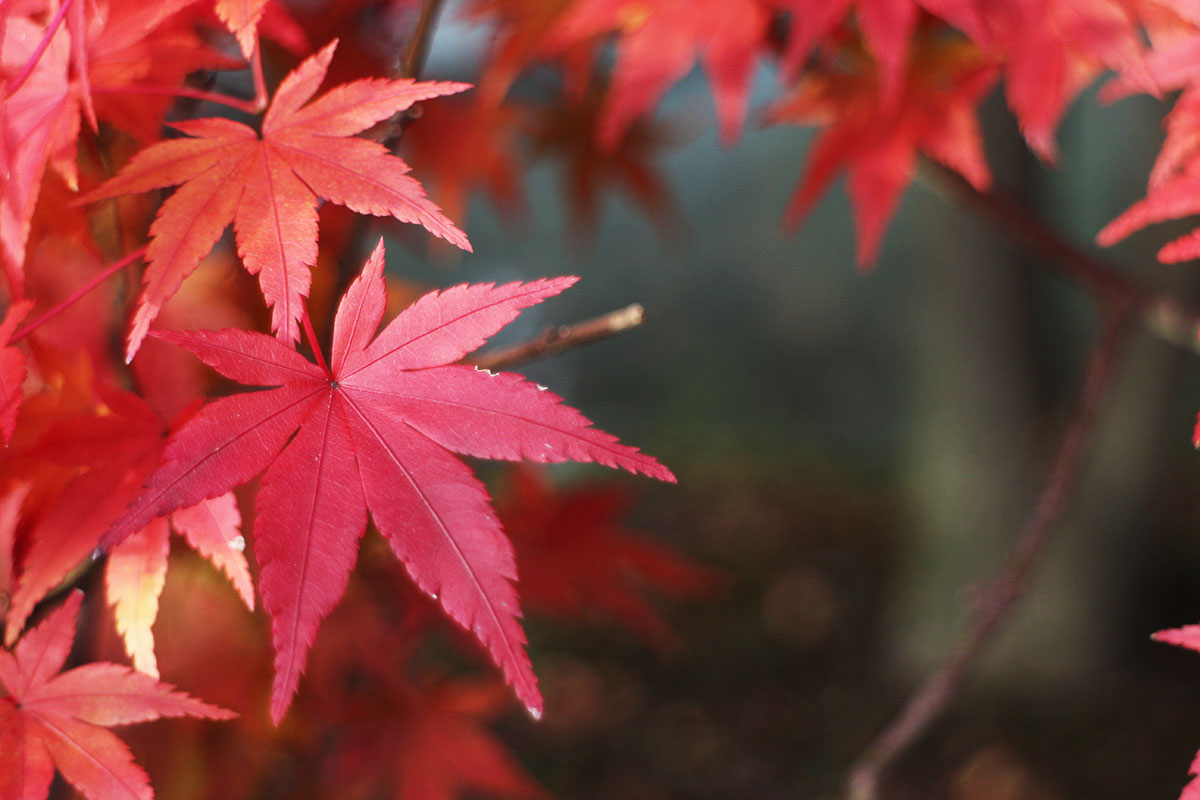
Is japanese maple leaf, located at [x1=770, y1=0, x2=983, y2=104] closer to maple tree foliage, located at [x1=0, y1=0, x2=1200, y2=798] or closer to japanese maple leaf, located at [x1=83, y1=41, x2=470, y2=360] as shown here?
maple tree foliage, located at [x1=0, y1=0, x2=1200, y2=798]

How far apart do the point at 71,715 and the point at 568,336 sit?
0.36m

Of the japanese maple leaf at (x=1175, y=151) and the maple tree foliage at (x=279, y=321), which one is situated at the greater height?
the japanese maple leaf at (x=1175, y=151)

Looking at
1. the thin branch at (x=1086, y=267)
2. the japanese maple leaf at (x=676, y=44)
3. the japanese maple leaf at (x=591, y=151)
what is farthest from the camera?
the japanese maple leaf at (x=591, y=151)

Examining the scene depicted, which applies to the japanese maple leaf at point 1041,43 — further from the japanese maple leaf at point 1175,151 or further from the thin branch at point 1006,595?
the thin branch at point 1006,595

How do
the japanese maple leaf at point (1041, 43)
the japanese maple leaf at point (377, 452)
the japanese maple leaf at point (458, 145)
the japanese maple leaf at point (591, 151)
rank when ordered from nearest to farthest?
the japanese maple leaf at point (377, 452) → the japanese maple leaf at point (1041, 43) → the japanese maple leaf at point (458, 145) → the japanese maple leaf at point (591, 151)

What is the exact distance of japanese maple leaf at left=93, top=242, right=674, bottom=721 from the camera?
38 centimetres

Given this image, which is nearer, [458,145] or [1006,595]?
[1006,595]

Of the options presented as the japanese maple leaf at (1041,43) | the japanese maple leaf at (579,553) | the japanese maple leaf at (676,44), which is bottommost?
the japanese maple leaf at (579,553)

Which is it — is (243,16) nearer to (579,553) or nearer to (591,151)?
(579,553)

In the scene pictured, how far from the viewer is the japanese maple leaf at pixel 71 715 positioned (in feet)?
1.36

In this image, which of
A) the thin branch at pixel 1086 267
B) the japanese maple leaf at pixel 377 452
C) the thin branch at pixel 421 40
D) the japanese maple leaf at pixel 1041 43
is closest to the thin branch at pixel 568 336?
the japanese maple leaf at pixel 377 452

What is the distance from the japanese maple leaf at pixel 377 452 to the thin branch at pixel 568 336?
0.40ft

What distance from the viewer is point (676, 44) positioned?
855 mm

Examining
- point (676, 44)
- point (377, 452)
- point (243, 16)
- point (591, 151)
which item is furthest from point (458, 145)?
point (377, 452)
